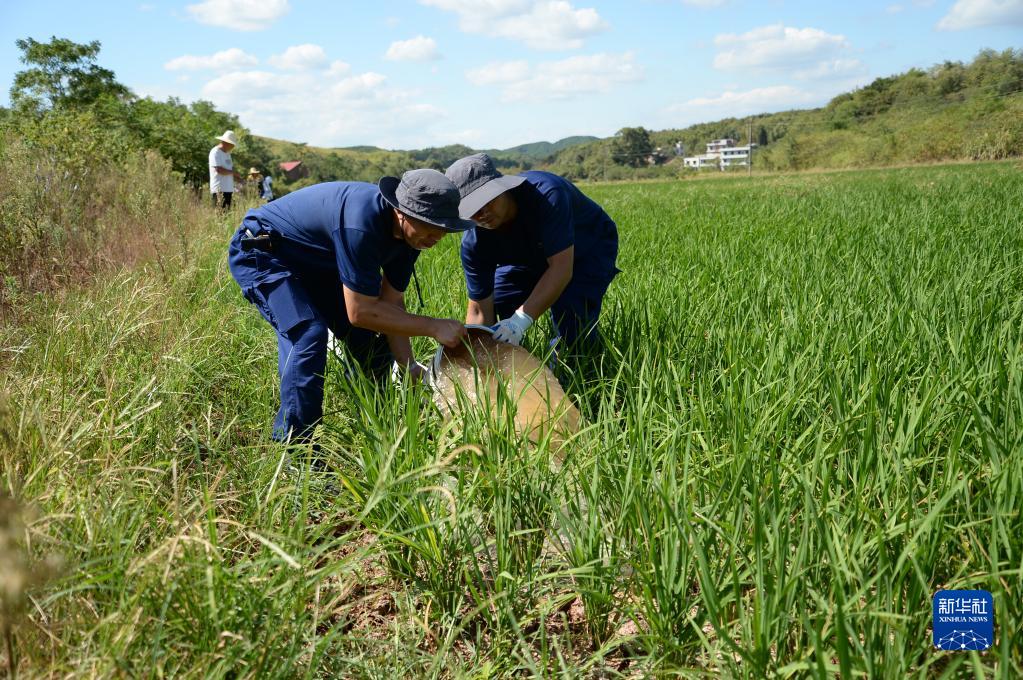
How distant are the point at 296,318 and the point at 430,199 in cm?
72

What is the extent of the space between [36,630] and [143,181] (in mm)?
7522

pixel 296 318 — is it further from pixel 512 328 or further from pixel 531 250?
pixel 531 250

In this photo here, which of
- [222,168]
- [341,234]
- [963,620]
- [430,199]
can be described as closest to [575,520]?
[963,620]

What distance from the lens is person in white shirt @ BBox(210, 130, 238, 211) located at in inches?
376

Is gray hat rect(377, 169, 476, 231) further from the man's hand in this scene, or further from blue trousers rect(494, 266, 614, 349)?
blue trousers rect(494, 266, 614, 349)

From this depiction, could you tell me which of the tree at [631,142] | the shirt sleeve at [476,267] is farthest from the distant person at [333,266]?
the tree at [631,142]

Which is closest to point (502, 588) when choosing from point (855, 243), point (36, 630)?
point (36, 630)

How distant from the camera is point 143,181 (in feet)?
24.8

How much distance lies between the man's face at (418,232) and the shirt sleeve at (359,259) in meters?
0.10

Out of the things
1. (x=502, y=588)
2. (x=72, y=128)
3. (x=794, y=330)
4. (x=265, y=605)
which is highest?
(x=72, y=128)

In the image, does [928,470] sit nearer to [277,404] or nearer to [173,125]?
[277,404]

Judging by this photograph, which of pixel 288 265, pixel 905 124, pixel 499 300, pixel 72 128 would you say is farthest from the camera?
pixel 905 124

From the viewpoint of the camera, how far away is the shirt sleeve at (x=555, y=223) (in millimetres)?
2740

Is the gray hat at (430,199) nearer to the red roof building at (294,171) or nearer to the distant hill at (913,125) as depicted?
the distant hill at (913,125)
